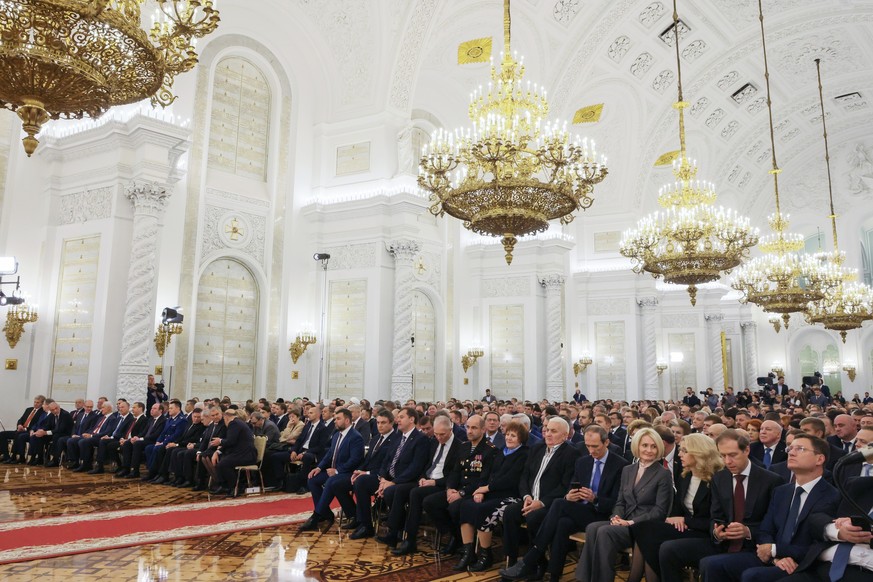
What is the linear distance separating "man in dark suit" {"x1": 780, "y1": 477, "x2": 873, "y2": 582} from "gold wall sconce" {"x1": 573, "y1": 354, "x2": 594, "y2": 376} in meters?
17.4

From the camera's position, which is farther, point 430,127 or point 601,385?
point 601,385

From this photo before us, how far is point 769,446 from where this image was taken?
5844mm

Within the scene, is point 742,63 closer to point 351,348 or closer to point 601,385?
point 601,385

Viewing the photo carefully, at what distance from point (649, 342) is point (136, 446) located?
16067mm

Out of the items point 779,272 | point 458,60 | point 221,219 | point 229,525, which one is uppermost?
point 458,60

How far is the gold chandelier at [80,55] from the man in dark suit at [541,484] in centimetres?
417

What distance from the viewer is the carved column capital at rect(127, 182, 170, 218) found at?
10.8 meters

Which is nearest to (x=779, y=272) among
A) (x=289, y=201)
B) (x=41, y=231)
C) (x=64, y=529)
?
(x=289, y=201)

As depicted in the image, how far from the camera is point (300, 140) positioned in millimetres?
15039

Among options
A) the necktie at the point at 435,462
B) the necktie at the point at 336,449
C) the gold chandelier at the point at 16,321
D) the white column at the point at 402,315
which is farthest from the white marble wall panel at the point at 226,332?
the necktie at the point at 435,462

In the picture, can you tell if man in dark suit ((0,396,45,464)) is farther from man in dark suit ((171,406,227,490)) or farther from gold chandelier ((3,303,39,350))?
man in dark suit ((171,406,227,490))

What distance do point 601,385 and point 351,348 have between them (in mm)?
10020

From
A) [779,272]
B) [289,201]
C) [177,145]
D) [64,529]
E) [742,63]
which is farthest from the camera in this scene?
[742,63]

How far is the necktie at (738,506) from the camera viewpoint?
3.96m
